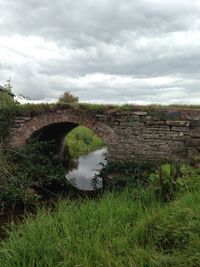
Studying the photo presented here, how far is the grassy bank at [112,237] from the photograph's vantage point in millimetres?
4074

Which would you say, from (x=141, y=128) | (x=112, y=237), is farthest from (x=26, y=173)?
(x=112, y=237)

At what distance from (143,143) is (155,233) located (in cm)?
532

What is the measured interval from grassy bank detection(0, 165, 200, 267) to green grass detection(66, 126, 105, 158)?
12.8 meters

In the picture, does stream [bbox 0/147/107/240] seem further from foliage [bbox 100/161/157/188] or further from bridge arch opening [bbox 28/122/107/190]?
foliage [bbox 100/161/157/188]

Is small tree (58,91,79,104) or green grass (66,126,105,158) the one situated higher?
small tree (58,91,79,104)

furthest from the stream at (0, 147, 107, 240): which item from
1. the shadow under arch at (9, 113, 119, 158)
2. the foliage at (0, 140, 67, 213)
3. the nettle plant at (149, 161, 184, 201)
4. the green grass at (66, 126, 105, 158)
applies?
the nettle plant at (149, 161, 184, 201)

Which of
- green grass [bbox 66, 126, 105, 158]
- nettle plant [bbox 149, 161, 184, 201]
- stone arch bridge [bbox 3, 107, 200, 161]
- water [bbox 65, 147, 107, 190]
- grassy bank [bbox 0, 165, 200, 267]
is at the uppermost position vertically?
stone arch bridge [bbox 3, 107, 200, 161]

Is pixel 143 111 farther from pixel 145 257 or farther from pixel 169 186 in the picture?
pixel 145 257

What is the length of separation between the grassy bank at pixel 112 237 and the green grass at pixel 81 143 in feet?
41.9

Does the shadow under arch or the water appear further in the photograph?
the water

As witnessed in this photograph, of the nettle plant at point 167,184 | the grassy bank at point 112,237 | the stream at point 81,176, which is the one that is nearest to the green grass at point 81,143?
the stream at point 81,176

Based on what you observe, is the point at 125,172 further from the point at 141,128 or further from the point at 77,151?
the point at 77,151

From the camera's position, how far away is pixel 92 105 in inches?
401

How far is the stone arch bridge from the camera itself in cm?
960
